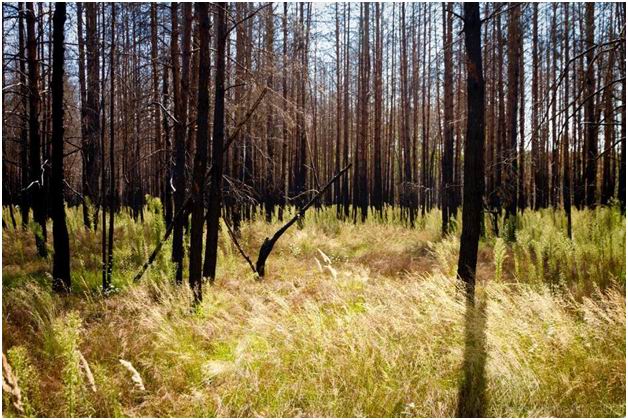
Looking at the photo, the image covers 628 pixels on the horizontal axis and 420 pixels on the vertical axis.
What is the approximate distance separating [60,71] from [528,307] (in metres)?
6.00

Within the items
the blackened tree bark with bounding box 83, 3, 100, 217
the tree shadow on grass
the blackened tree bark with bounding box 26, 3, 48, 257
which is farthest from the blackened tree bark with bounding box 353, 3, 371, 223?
the tree shadow on grass

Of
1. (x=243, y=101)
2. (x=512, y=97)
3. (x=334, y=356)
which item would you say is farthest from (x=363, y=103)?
(x=334, y=356)

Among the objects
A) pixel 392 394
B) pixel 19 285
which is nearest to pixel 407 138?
pixel 19 285

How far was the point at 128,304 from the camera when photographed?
193 inches

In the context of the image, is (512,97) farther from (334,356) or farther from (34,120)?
(34,120)

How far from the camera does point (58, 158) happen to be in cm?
586

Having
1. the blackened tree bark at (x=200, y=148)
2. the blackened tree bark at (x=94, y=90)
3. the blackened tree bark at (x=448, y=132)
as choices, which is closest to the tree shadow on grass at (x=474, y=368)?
the blackened tree bark at (x=200, y=148)

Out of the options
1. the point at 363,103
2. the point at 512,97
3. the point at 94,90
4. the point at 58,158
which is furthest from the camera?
the point at 363,103

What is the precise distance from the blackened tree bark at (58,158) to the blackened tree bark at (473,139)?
4887 mm

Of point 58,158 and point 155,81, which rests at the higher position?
point 155,81

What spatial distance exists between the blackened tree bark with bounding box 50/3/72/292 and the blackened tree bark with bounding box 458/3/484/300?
4.89 meters

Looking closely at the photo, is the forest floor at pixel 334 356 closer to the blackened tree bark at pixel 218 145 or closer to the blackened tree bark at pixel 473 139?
the blackened tree bark at pixel 473 139

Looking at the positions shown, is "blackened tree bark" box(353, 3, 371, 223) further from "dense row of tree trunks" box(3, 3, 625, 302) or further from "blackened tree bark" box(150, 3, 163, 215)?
"blackened tree bark" box(150, 3, 163, 215)

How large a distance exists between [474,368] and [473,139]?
2554mm
